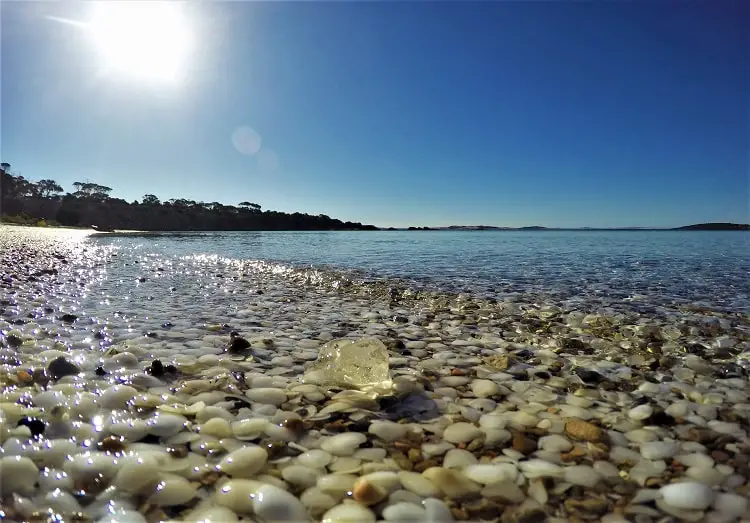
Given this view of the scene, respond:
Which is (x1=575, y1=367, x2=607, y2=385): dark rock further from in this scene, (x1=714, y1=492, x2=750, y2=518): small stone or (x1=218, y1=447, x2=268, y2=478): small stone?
(x1=218, y1=447, x2=268, y2=478): small stone

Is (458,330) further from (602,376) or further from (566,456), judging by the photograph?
(566,456)

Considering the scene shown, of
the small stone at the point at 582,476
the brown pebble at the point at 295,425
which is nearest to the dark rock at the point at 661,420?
the small stone at the point at 582,476

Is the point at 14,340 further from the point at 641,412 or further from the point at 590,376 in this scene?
the point at 641,412

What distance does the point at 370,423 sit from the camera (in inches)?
98.9

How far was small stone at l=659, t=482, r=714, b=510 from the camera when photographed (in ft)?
5.86

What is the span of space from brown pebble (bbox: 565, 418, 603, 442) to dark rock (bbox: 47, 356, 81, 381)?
11.6 ft

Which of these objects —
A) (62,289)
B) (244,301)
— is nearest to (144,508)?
(244,301)

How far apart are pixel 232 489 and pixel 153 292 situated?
6872 mm

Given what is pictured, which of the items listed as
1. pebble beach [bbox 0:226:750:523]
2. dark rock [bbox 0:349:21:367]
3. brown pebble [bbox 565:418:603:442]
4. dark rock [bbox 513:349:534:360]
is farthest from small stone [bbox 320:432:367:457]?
dark rock [bbox 0:349:21:367]

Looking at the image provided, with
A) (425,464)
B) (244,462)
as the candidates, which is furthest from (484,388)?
(244,462)

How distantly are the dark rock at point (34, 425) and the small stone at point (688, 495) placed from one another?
3156 millimetres

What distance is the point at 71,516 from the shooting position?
164 centimetres

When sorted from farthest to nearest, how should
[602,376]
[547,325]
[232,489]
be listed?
[547,325] → [602,376] → [232,489]

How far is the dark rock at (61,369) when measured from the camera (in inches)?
122
